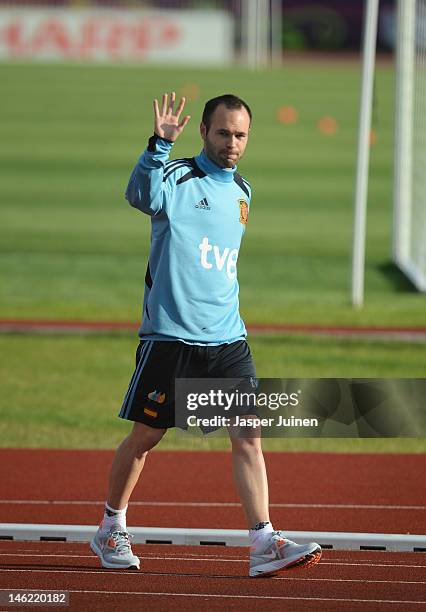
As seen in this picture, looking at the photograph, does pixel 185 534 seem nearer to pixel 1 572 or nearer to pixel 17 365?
pixel 1 572

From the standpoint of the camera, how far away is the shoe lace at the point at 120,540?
6.07 m

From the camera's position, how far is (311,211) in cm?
2358

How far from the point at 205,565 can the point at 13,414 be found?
419cm

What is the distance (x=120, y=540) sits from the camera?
608 cm

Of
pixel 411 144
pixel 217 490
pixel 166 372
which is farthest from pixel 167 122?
pixel 411 144

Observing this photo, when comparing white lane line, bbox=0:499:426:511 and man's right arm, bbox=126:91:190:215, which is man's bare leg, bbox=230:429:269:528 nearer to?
man's right arm, bbox=126:91:190:215

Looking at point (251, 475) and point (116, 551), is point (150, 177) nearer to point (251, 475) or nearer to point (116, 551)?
point (251, 475)

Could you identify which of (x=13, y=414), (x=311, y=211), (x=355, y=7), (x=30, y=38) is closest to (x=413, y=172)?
(x=311, y=211)

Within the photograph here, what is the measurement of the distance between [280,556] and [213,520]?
1.56 meters

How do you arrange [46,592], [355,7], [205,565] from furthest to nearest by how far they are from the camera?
1. [355,7]
2. [205,565]
3. [46,592]

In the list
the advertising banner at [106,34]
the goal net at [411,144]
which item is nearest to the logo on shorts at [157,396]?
the goal net at [411,144]

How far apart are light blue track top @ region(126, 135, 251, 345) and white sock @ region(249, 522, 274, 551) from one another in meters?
0.81

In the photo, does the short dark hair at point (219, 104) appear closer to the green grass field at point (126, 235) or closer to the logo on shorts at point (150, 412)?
the logo on shorts at point (150, 412)

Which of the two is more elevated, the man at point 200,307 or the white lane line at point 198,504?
the man at point 200,307
